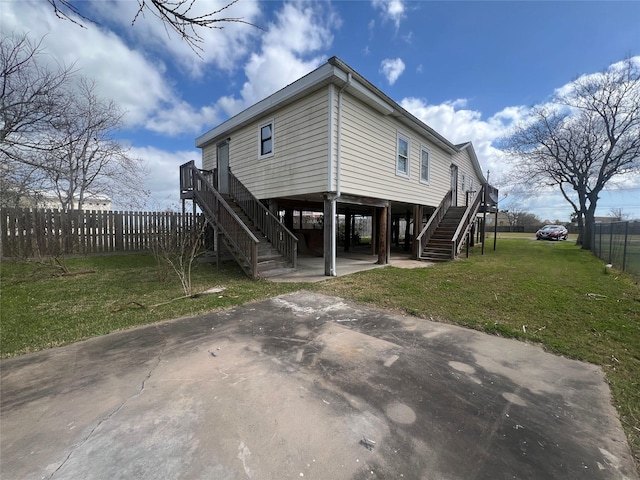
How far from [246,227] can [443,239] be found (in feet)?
28.2

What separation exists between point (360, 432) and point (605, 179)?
21.7 metres

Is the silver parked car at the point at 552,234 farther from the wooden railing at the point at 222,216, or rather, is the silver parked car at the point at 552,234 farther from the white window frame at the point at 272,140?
the wooden railing at the point at 222,216

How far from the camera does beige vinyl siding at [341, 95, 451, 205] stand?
7613mm

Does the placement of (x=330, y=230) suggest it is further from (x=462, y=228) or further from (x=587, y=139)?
(x=587, y=139)

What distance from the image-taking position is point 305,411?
2170 mm

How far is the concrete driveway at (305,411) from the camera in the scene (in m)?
1.69

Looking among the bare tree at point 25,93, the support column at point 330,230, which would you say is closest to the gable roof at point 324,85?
the support column at point 330,230

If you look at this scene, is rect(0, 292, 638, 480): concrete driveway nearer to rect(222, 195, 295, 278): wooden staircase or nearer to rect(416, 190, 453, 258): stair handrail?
rect(222, 195, 295, 278): wooden staircase

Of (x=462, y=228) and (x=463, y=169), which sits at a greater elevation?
(x=463, y=169)

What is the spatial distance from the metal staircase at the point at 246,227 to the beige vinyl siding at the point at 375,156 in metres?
2.63

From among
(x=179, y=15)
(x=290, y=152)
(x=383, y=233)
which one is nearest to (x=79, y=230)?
(x=290, y=152)

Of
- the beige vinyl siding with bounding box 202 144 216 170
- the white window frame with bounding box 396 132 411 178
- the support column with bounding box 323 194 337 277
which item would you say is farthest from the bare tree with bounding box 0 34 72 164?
the white window frame with bounding box 396 132 411 178

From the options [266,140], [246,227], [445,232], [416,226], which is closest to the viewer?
[246,227]

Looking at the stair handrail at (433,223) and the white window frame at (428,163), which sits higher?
the white window frame at (428,163)
